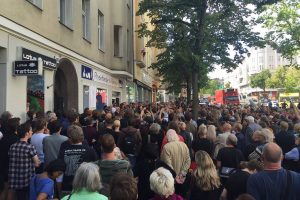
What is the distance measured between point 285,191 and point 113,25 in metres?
22.2

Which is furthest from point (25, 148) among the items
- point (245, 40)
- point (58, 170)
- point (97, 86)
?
point (245, 40)

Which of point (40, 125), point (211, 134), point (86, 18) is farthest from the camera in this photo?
point (86, 18)

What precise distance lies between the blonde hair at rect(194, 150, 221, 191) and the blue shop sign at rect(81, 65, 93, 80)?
42.7 feet

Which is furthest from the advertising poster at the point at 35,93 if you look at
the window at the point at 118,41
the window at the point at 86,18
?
the window at the point at 118,41

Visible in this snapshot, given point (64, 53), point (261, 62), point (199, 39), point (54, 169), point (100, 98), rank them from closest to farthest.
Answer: point (54, 169) < point (64, 53) < point (199, 39) < point (100, 98) < point (261, 62)

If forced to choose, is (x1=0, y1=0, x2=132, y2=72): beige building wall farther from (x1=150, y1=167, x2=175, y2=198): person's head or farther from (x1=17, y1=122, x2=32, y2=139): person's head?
(x1=150, y1=167, x2=175, y2=198): person's head

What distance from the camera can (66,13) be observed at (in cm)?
1647

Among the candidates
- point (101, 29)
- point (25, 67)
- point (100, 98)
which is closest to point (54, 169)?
point (25, 67)

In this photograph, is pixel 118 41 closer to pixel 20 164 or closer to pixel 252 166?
pixel 20 164

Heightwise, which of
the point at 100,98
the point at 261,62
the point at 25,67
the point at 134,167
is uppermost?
the point at 261,62

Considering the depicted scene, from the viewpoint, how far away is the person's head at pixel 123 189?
3.72 m

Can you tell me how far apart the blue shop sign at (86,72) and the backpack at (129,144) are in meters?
10.5

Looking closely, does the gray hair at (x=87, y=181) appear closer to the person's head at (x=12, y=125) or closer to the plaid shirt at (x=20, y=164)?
the plaid shirt at (x=20, y=164)

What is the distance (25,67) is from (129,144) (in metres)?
4.31
